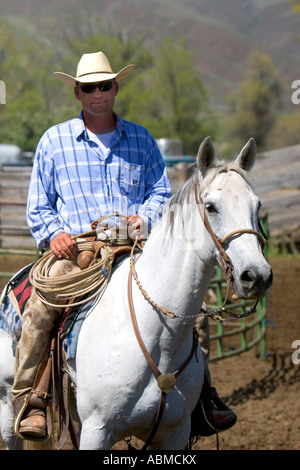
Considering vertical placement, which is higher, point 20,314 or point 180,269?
point 180,269

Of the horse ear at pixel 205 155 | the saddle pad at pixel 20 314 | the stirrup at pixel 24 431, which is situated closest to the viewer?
the horse ear at pixel 205 155

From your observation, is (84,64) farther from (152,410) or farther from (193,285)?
(152,410)

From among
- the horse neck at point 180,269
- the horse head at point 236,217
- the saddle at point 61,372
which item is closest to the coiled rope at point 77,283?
the saddle at point 61,372

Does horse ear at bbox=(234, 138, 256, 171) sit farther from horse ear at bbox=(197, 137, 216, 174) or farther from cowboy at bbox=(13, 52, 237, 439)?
cowboy at bbox=(13, 52, 237, 439)

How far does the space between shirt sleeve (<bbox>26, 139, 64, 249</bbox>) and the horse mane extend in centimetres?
66

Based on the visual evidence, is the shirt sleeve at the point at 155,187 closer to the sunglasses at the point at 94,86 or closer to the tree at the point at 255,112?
the sunglasses at the point at 94,86

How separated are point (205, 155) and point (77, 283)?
926 millimetres

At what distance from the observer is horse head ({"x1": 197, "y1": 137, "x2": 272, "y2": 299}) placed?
278cm

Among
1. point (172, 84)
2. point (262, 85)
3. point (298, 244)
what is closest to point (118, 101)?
point (172, 84)

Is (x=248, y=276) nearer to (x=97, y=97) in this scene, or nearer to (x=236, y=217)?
(x=236, y=217)

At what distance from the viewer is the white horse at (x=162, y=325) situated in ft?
10.00

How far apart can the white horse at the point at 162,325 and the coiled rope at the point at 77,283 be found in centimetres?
8

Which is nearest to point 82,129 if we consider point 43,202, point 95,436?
point 43,202

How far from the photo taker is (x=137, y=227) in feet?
11.6
